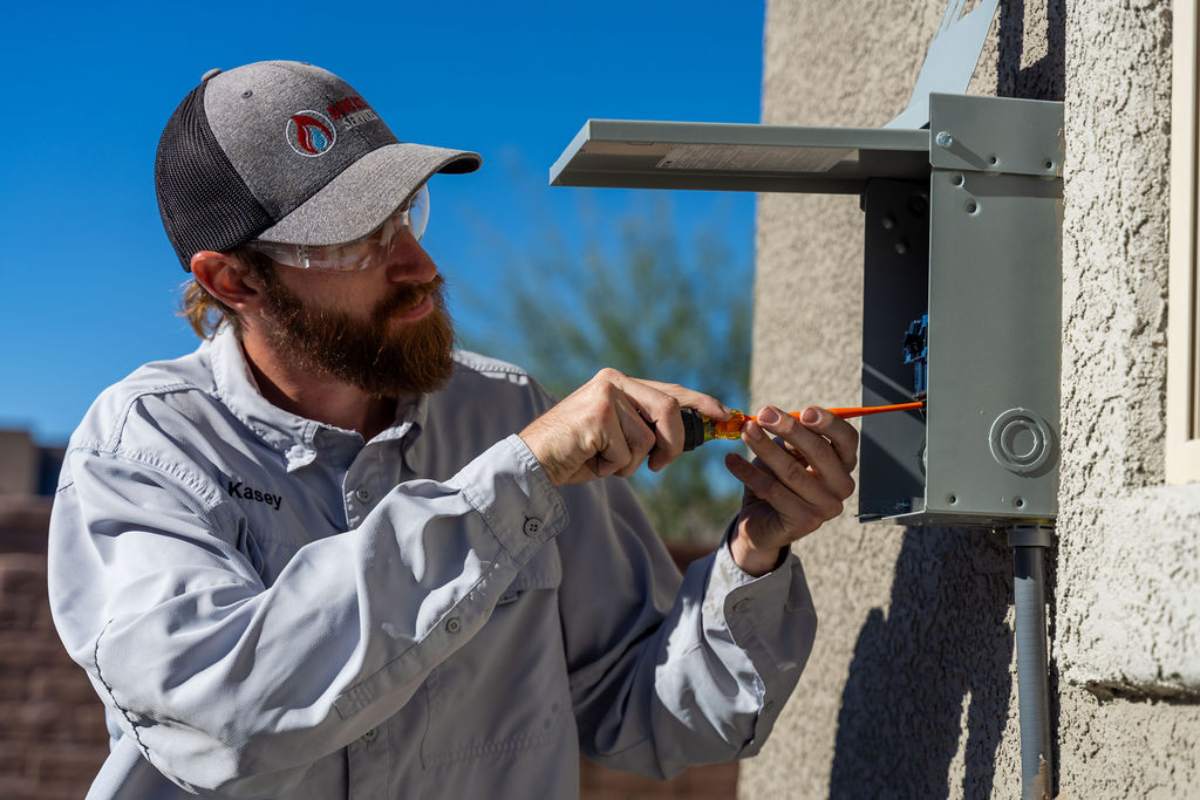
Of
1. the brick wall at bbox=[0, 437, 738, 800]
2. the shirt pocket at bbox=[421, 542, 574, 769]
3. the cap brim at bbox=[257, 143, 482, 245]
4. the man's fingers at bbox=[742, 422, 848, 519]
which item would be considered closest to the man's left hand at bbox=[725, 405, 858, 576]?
the man's fingers at bbox=[742, 422, 848, 519]

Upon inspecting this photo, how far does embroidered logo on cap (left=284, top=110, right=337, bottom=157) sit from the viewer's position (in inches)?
84.2

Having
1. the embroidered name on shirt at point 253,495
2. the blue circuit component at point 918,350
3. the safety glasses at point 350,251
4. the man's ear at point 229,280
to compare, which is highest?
the safety glasses at point 350,251

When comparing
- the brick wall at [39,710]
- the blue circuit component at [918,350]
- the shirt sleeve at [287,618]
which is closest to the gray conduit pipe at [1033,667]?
the blue circuit component at [918,350]

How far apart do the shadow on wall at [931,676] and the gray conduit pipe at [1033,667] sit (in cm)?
12

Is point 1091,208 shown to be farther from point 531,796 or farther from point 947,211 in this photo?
point 531,796

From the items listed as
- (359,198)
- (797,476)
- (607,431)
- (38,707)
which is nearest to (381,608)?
(607,431)

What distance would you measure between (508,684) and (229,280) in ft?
2.68

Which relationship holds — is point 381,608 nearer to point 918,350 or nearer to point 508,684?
point 508,684

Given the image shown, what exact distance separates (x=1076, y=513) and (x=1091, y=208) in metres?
0.35

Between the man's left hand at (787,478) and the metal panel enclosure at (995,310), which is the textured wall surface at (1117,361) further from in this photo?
the man's left hand at (787,478)

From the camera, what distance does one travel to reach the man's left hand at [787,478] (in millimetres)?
1790

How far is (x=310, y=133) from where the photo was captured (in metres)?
2.16

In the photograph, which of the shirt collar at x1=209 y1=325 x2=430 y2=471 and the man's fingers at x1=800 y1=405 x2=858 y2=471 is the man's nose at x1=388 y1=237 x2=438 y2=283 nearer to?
the shirt collar at x1=209 y1=325 x2=430 y2=471

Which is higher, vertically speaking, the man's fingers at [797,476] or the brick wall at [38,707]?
the man's fingers at [797,476]
